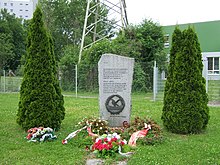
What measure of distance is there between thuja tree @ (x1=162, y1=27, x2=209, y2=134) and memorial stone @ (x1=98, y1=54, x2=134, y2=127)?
1.15 metres

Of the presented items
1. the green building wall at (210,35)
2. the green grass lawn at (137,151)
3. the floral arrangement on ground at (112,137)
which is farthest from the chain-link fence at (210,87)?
the green building wall at (210,35)

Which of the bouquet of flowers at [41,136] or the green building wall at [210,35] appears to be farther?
the green building wall at [210,35]

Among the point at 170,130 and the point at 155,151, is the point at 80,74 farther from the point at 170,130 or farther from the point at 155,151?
the point at 155,151

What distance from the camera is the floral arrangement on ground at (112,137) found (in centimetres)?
557

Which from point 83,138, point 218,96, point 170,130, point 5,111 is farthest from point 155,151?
point 218,96

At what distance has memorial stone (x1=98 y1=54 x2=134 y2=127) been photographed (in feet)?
27.0

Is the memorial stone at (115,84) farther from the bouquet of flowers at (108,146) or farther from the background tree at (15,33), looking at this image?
the background tree at (15,33)

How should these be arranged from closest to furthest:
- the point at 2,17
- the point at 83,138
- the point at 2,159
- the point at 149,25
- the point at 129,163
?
the point at 129,163, the point at 2,159, the point at 83,138, the point at 149,25, the point at 2,17

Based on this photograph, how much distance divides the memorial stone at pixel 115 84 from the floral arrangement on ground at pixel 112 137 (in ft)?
2.01

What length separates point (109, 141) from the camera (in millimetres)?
5664

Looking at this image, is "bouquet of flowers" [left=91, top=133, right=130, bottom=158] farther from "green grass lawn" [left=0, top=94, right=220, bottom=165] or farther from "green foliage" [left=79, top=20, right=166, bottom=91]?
"green foliage" [left=79, top=20, right=166, bottom=91]

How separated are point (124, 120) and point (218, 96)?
8.26m

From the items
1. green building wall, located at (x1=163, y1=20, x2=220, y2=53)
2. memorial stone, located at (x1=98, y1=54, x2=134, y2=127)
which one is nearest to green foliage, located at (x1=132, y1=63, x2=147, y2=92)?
memorial stone, located at (x1=98, y1=54, x2=134, y2=127)

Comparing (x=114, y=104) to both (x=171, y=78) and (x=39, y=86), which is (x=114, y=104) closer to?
(x=171, y=78)
